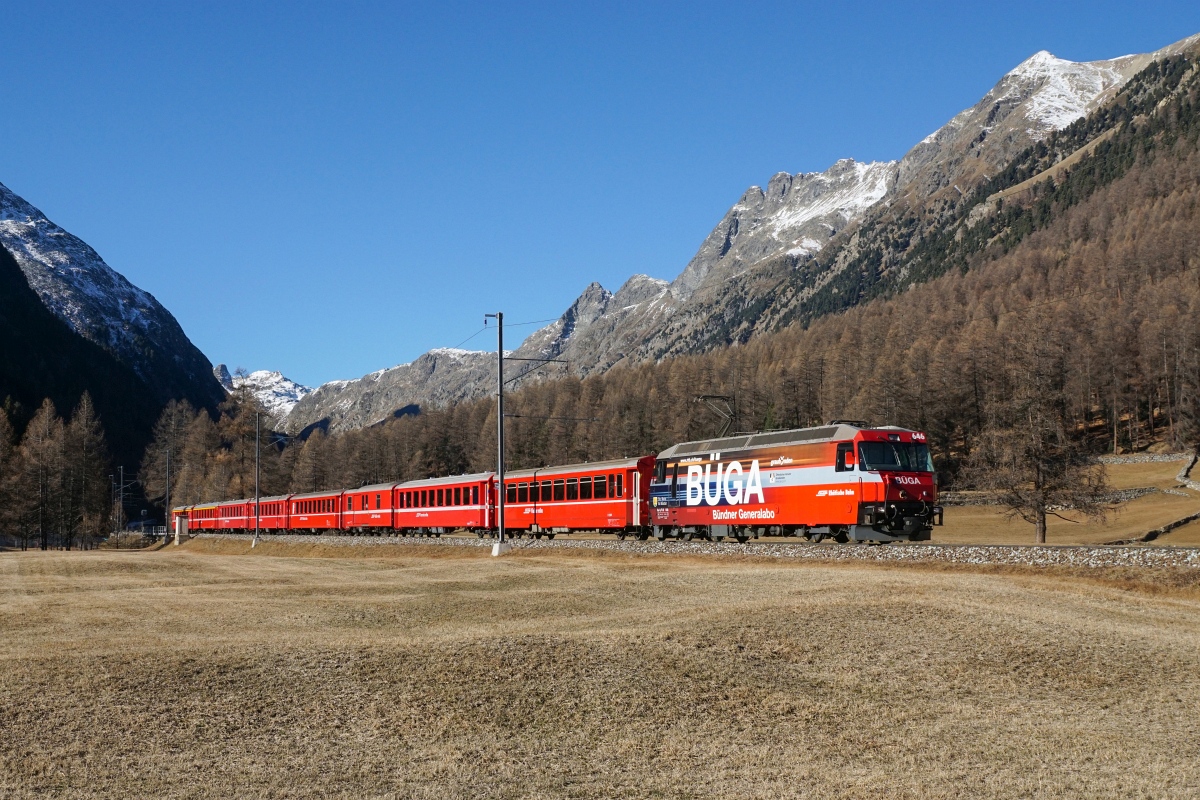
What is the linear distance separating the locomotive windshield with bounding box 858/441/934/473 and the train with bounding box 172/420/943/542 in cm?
5

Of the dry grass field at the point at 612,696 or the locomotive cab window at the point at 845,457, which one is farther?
the locomotive cab window at the point at 845,457

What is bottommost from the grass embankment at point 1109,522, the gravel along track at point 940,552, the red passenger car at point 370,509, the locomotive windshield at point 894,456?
the grass embankment at point 1109,522

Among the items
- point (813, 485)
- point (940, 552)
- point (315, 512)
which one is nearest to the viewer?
point (940, 552)

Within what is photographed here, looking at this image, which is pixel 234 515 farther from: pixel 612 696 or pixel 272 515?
pixel 612 696

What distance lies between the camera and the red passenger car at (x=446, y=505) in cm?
5728

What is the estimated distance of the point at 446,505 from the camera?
6122cm

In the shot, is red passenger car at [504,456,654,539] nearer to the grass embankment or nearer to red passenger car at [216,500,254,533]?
the grass embankment

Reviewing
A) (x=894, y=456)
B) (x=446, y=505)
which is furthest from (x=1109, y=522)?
(x=446, y=505)

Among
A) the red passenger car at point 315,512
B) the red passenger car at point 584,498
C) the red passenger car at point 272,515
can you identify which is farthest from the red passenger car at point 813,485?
the red passenger car at point 272,515

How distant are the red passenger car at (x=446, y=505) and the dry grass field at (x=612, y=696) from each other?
32586 millimetres

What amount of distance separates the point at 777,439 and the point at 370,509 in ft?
133

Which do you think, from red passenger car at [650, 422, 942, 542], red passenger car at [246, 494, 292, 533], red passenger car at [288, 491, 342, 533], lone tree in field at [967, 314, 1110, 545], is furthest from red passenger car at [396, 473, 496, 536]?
lone tree in field at [967, 314, 1110, 545]

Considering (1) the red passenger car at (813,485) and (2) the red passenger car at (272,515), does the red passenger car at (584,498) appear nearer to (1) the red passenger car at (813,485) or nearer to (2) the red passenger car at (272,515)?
(1) the red passenger car at (813,485)

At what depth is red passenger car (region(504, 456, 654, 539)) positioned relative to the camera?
47781 millimetres
